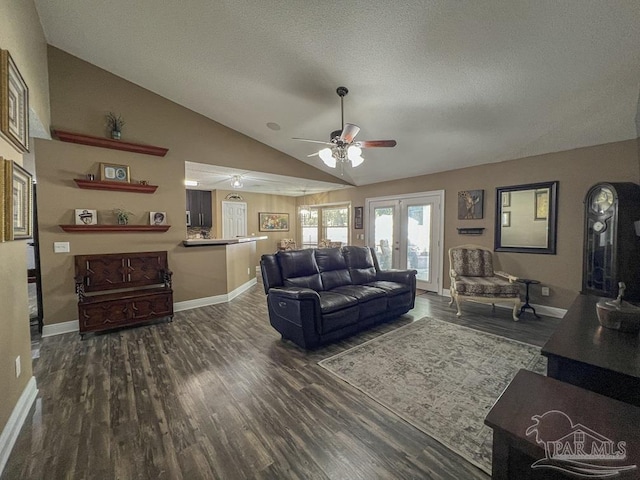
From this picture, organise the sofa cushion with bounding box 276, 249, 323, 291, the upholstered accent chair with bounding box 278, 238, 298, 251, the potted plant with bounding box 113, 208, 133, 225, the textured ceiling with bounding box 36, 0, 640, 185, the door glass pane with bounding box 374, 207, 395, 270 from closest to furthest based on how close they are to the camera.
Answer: the textured ceiling with bounding box 36, 0, 640, 185
the sofa cushion with bounding box 276, 249, 323, 291
the potted plant with bounding box 113, 208, 133, 225
the door glass pane with bounding box 374, 207, 395, 270
the upholstered accent chair with bounding box 278, 238, 298, 251

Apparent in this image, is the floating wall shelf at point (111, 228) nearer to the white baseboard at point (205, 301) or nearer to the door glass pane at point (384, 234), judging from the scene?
the white baseboard at point (205, 301)

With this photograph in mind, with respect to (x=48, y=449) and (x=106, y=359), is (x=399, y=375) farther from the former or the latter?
(x=106, y=359)

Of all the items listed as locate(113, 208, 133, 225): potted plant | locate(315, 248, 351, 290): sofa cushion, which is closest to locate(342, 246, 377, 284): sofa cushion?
locate(315, 248, 351, 290): sofa cushion

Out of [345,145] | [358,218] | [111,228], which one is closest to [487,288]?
[345,145]

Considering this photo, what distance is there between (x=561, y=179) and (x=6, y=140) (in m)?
6.15

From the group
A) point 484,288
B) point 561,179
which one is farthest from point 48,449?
point 561,179

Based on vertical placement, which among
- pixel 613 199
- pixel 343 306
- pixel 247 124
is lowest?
pixel 343 306

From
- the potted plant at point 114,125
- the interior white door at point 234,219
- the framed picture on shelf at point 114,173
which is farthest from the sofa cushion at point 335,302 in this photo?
the interior white door at point 234,219

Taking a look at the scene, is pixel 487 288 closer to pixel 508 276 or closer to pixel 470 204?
pixel 508 276

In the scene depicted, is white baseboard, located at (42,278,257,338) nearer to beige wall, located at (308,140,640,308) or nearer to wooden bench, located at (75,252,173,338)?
wooden bench, located at (75,252,173,338)

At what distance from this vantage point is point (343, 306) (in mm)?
3059

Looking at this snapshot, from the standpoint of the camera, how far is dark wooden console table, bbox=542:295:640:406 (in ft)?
4.41

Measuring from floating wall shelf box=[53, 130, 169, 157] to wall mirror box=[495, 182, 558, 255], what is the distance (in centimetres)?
563

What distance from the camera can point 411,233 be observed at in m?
5.88
